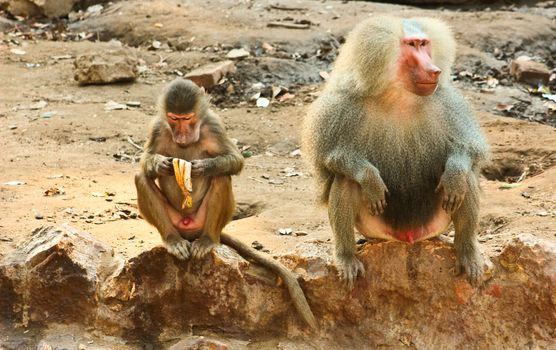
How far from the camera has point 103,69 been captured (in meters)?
8.79

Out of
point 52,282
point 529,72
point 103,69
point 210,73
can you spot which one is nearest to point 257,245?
point 52,282

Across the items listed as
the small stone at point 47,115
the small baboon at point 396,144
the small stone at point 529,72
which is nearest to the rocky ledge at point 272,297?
the small baboon at point 396,144

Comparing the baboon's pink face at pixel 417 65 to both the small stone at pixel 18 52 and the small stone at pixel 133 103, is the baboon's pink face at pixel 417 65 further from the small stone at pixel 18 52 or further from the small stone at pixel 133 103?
the small stone at pixel 18 52

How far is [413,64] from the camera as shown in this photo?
404 centimetres

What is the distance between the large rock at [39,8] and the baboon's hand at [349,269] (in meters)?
8.45

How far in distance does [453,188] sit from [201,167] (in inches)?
46.8

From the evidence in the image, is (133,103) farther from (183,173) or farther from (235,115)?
(183,173)

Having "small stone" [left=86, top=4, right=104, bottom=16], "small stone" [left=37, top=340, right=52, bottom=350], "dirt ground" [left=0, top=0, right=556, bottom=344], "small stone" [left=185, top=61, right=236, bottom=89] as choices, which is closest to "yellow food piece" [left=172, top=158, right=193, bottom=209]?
"dirt ground" [left=0, top=0, right=556, bottom=344]

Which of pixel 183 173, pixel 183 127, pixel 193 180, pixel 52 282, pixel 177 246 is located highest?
pixel 183 127

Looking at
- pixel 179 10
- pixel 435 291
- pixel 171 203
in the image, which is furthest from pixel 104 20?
pixel 435 291

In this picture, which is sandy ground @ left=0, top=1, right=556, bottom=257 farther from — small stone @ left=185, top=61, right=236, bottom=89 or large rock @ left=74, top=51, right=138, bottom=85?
small stone @ left=185, top=61, right=236, bottom=89

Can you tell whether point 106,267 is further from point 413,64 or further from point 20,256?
point 413,64

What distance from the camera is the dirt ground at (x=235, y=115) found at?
5.68 meters

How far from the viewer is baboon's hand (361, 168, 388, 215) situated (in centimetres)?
412
